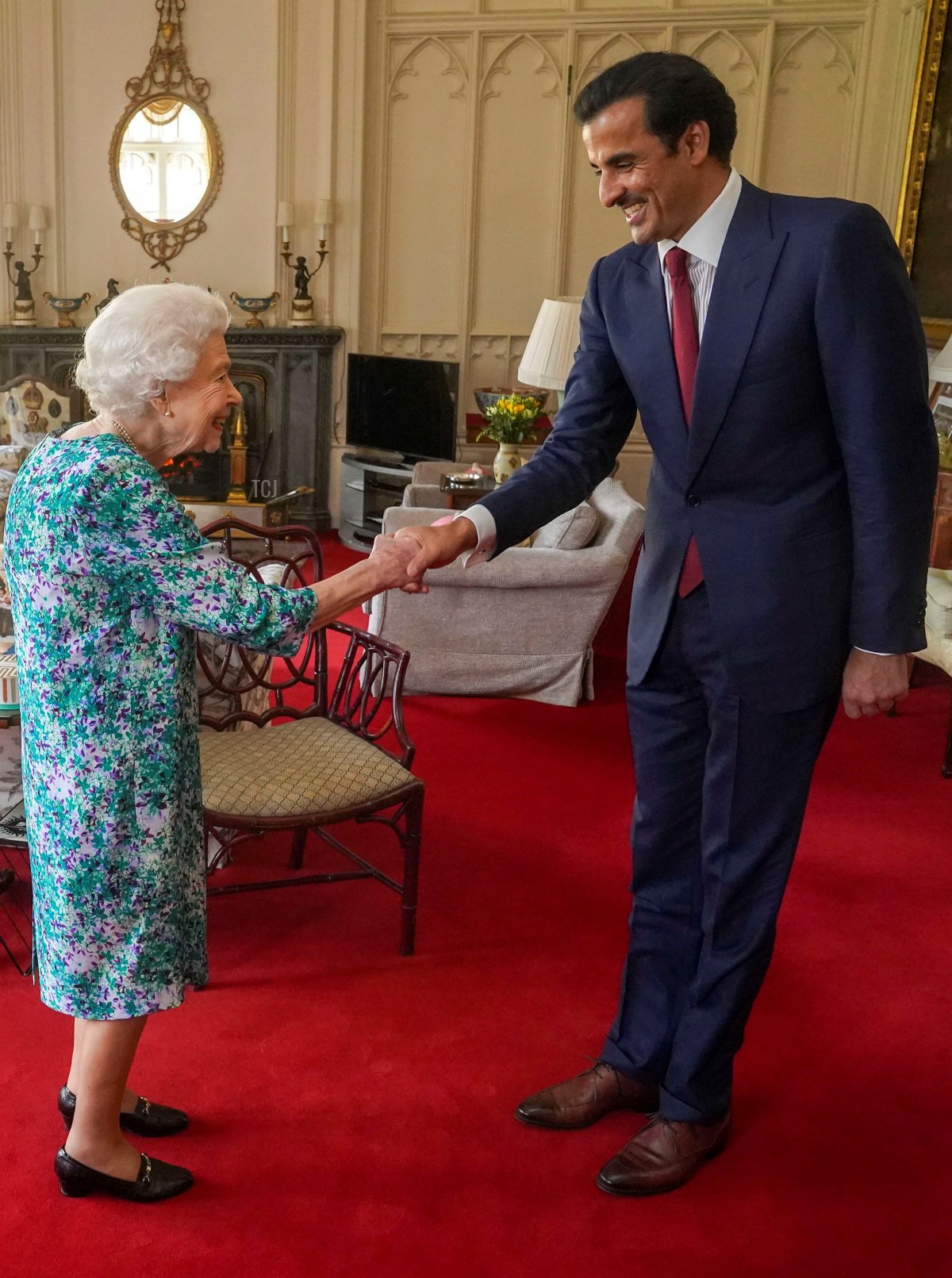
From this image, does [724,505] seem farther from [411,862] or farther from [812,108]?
[812,108]

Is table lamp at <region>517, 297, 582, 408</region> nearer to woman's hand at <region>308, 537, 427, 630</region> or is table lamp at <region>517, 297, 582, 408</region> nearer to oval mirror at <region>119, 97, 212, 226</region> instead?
oval mirror at <region>119, 97, 212, 226</region>

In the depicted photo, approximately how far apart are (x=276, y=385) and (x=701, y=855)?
6663 mm

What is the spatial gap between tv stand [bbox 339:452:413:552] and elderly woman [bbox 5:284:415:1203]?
587 cm

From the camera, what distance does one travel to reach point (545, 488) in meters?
2.22

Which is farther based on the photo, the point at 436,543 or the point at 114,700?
the point at 436,543

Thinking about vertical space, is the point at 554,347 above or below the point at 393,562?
above

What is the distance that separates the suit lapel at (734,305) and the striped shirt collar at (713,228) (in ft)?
0.06

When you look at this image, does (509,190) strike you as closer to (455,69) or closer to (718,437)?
(455,69)

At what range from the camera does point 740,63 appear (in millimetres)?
7492

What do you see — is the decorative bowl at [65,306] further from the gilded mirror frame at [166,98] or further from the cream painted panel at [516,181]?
the cream painted panel at [516,181]

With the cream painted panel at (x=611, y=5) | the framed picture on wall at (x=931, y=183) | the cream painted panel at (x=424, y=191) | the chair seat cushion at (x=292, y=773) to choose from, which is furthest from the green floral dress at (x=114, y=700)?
the cream painted panel at (x=611, y=5)

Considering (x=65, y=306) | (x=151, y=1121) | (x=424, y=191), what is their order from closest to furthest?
(x=151, y=1121)
(x=424, y=191)
(x=65, y=306)

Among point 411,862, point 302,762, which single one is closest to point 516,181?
point 302,762

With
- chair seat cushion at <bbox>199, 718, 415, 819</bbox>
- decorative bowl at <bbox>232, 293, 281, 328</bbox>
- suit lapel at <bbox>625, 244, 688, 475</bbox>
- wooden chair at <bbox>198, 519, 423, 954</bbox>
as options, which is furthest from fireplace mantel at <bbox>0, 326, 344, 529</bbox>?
suit lapel at <bbox>625, 244, 688, 475</bbox>
